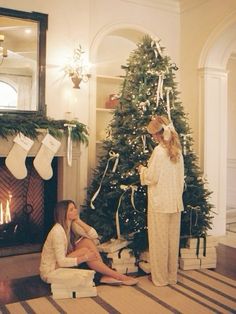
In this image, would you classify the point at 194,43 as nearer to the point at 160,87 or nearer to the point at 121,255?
the point at 160,87

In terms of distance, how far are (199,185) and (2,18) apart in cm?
285

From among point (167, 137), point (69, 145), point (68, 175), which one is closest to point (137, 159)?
point (167, 137)

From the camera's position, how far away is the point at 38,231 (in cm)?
487

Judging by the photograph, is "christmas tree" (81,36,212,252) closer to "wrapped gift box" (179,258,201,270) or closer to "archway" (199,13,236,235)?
"wrapped gift box" (179,258,201,270)

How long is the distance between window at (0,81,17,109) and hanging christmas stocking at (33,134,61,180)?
556 mm

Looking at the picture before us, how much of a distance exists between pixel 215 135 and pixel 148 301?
291cm

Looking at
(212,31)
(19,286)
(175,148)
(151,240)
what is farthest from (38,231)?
(212,31)

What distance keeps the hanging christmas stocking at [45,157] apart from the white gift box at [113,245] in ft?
3.29

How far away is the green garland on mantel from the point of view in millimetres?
4148

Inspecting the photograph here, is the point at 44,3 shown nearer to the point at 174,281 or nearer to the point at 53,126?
the point at 53,126

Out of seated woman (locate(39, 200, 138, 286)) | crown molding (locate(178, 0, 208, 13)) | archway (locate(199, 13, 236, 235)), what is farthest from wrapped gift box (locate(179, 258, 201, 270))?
crown molding (locate(178, 0, 208, 13))

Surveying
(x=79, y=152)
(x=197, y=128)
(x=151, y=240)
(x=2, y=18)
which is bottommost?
(x=151, y=240)

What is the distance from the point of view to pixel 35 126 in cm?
430

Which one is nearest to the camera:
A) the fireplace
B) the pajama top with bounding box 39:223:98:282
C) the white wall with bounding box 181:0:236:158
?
the pajama top with bounding box 39:223:98:282
